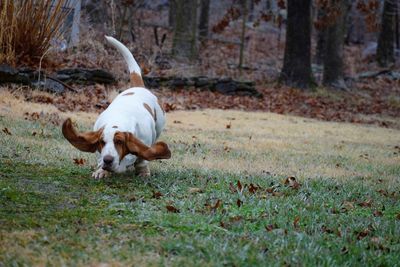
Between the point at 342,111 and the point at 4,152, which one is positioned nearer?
the point at 4,152

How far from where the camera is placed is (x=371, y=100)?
22.7m

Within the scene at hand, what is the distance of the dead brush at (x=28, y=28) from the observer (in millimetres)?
12773

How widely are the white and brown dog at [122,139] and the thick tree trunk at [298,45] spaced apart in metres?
15.4

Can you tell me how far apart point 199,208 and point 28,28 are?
8.80 meters

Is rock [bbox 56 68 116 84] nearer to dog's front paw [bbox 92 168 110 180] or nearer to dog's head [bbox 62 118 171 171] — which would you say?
dog's front paw [bbox 92 168 110 180]

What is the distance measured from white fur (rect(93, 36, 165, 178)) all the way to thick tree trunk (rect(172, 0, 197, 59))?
14645 millimetres

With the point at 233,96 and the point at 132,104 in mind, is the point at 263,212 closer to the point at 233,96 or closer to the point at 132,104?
the point at 132,104

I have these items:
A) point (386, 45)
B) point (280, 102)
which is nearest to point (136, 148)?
point (280, 102)

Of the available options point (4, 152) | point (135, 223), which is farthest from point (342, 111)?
point (135, 223)

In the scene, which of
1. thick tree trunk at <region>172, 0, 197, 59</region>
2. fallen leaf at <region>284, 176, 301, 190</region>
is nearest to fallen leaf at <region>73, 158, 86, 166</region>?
fallen leaf at <region>284, 176, 301, 190</region>

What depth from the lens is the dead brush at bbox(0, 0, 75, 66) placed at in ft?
41.9

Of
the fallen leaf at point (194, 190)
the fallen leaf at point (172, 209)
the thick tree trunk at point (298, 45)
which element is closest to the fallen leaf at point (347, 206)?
the fallen leaf at point (194, 190)

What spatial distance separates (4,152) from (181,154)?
2.31 meters

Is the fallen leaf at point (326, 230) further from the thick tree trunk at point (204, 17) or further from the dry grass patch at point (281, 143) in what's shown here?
the thick tree trunk at point (204, 17)
